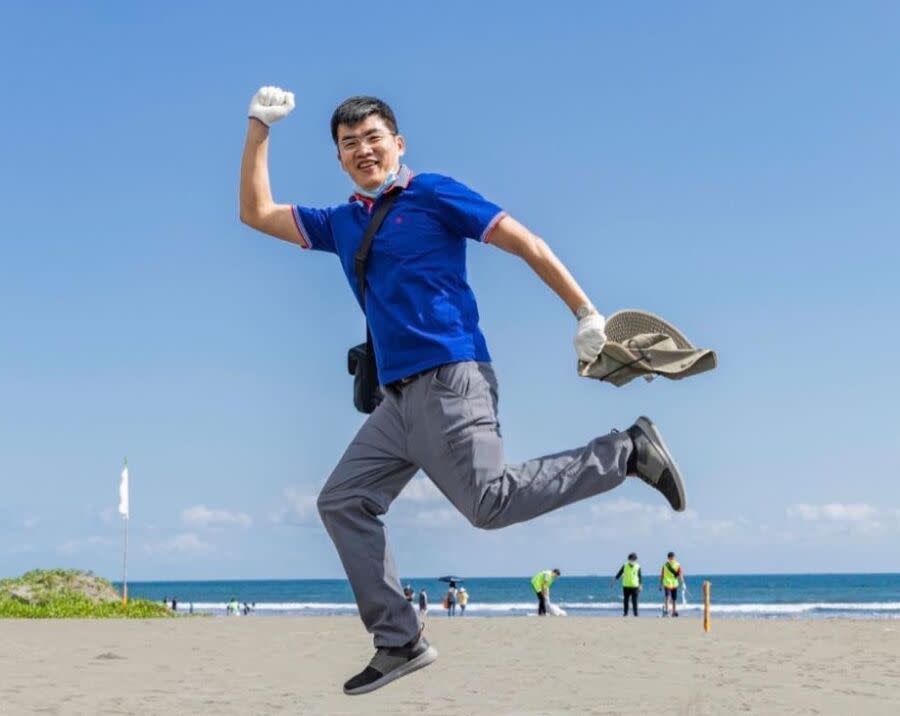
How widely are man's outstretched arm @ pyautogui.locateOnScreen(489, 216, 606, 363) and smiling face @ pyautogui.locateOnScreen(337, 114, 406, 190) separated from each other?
23.1 inches

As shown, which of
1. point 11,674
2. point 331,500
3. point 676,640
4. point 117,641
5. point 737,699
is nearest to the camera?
point 331,500

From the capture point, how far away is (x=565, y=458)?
4.64 m

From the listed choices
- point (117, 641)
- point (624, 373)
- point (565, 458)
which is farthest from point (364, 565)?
point (117, 641)

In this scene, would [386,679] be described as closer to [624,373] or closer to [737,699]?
[624,373]

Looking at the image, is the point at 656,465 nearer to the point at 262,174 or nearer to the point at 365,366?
the point at 365,366

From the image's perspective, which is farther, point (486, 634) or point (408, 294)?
point (486, 634)

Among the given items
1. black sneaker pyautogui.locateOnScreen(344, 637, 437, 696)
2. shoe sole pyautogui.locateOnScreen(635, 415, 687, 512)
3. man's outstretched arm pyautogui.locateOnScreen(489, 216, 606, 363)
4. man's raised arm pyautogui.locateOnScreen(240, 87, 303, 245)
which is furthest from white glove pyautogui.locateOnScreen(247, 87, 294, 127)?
black sneaker pyautogui.locateOnScreen(344, 637, 437, 696)

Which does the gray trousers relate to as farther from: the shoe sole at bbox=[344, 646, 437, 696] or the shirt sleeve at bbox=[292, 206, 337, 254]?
Answer: the shirt sleeve at bbox=[292, 206, 337, 254]

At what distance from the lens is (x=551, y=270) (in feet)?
15.2

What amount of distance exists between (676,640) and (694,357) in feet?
53.4

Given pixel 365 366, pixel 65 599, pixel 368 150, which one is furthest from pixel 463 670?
pixel 65 599

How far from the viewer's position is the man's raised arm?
5.12 m

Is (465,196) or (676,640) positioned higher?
(465,196)

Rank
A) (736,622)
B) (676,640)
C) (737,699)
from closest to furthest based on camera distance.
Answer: (737,699) < (676,640) < (736,622)
